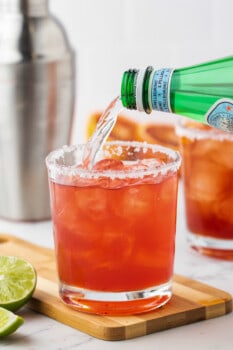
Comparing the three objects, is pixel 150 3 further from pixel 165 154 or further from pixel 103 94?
pixel 165 154

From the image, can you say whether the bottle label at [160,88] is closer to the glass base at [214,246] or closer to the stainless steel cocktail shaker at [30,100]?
the glass base at [214,246]

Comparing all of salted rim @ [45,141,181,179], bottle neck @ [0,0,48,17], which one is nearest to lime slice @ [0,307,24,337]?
salted rim @ [45,141,181,179]

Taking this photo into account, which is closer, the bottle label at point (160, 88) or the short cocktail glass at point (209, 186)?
the bottle label at point (160, 88)

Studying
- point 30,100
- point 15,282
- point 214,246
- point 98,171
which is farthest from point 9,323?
point 30,100

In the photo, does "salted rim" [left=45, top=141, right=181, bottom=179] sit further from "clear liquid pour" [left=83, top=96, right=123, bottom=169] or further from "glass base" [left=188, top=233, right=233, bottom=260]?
"glass base" [left=188, top=233, right=233, bottom=260]

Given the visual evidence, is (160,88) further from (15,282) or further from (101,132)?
(15,282)

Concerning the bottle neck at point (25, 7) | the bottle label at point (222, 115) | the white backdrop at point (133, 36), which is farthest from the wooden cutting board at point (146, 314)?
the white backdrop at point (133, 36)

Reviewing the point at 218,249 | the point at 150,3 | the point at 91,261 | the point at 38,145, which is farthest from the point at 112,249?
the point at 150,3

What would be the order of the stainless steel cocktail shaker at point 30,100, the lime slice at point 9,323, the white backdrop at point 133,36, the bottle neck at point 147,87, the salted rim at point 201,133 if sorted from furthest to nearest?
the white backdrop at point 133,36
the stainless steel cocktail shaker at point 30,100
the salted rim at point 201,133
the bottle neck at point 147,87
the lime slice at point 9,323
